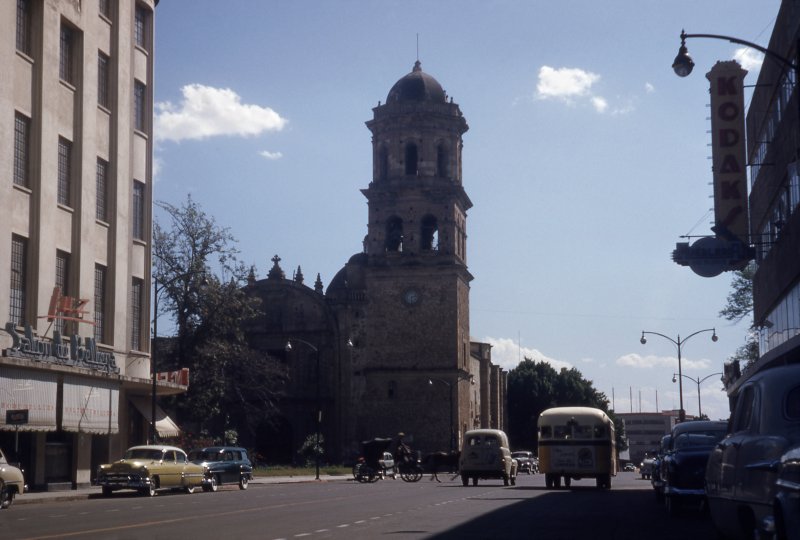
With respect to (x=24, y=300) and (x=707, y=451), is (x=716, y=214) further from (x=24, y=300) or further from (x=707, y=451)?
(x=24, y=300)

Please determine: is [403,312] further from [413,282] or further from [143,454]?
[143,454]

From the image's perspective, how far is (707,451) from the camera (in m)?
20.7

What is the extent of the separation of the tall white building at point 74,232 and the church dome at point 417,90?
40732mm

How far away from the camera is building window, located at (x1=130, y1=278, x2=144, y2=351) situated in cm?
4056

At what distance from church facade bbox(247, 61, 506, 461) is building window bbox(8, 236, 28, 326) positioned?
46135mm

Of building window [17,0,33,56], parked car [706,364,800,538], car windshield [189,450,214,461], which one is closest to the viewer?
parked car [706,364,800,538]

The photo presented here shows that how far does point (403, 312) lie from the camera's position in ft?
268

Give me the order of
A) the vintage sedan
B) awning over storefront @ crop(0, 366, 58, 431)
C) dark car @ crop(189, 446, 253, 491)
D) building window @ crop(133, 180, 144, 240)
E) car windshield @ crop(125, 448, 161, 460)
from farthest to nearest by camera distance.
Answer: building window @ crop(133, 180, 144, 240)
dark car @ crop(189, 446, 253, 491)
car windshield @ crop(125, 448, 161, 460)
the vintage sedan
awning over storefront @ crop(0, 366, 58, 431)

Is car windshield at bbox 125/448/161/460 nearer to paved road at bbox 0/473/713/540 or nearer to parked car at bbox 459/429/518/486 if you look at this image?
paved road at bbox 0/473/713/540

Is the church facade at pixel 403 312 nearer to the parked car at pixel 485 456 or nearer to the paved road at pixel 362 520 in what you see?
the parked car at pixel 485 456

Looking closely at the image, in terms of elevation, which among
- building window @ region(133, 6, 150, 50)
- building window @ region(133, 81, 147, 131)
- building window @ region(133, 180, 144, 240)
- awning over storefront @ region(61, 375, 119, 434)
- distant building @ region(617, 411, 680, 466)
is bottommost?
distant building @ region(617, 411, 680, 466)

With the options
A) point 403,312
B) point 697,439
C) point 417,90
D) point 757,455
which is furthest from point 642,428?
point 757,455

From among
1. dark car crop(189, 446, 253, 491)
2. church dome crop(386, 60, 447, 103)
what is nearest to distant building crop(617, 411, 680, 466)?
church dome crop(386, 60, 447, 103)

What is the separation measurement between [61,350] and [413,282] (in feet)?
162
